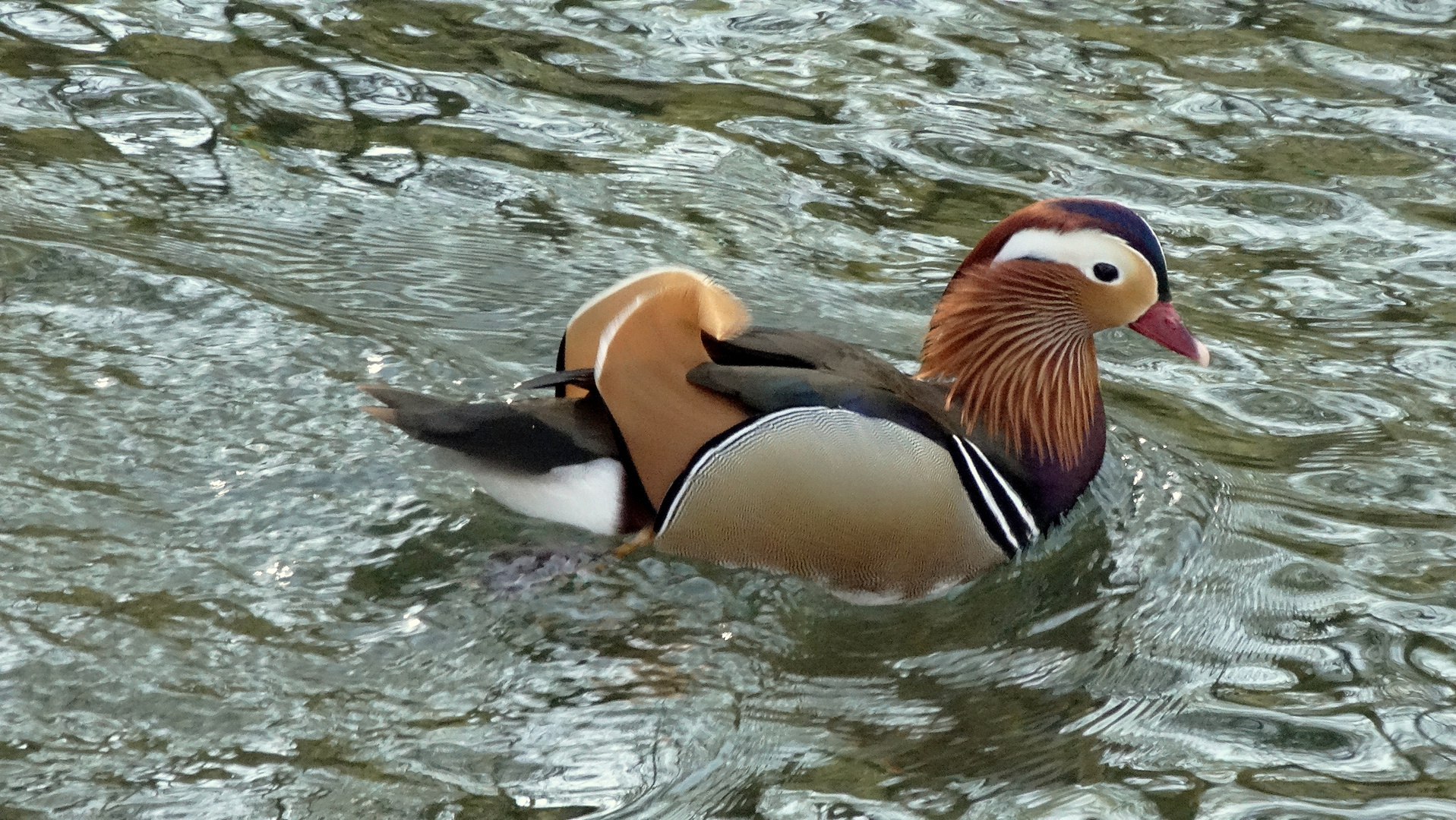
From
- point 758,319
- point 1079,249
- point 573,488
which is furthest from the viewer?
point 758,319

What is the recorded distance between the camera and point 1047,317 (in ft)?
12.9

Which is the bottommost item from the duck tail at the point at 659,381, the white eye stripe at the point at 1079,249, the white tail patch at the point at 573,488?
the white tail patch at the point at 573,488

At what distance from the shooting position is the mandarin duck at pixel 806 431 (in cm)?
350

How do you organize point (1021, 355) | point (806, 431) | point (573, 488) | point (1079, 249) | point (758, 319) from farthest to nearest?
1. point (758, 319)
2. point (1021, 355)
3. point (1079, 249)
4. point (573, 488)
5. point (806, 431)

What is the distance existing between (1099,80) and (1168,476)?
113 inches

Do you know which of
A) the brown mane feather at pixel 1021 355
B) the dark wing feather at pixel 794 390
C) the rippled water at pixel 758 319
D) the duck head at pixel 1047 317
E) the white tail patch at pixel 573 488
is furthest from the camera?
the brown mane feather at pixel 1021 355

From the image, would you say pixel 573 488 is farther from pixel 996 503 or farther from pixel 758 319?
pixel 758 319

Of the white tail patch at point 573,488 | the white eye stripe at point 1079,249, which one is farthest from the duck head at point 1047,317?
the white tail patch at point 573,488

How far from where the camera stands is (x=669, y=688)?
3.20 metres

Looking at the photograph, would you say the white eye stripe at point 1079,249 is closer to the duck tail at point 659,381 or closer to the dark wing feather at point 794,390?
the dark wing feather at point 794,390

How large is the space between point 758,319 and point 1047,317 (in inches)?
42.8

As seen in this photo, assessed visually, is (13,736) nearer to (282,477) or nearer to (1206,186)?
(282,477)

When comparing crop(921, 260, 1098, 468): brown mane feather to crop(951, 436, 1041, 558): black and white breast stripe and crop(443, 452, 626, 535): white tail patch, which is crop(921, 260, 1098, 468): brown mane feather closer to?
crop(951, 436, 1041, 558): black and white breast stripe

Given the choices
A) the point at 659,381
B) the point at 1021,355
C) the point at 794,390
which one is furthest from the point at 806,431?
the point at 1021,355
